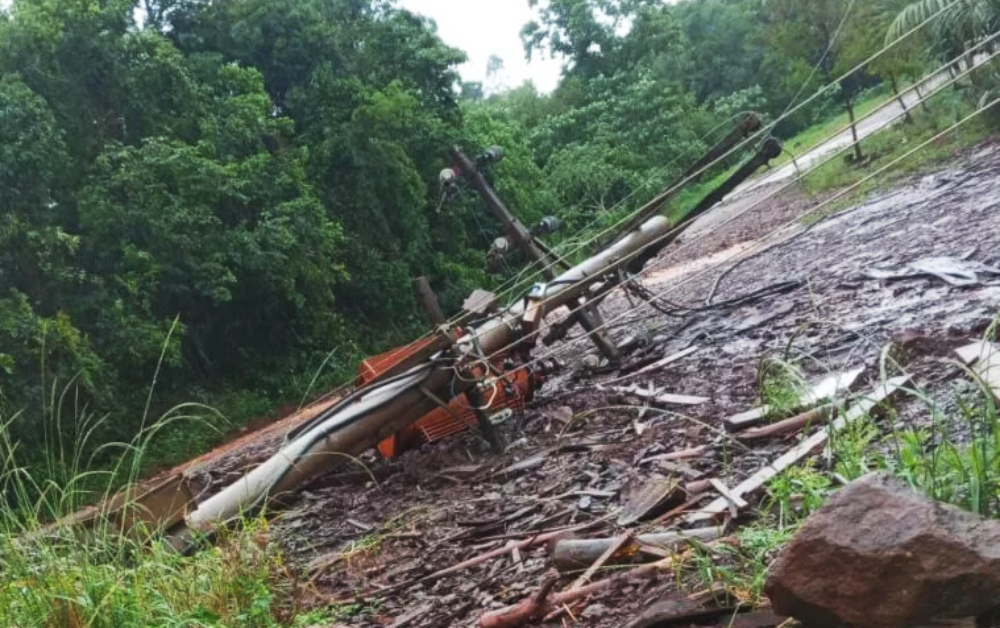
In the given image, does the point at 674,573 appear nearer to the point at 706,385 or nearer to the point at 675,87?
the point at 706,385

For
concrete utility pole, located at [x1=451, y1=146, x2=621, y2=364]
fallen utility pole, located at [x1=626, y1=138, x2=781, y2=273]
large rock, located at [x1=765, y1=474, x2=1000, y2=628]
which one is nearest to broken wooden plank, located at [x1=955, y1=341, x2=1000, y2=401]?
large rock, located at [x1=765, y1=474, x2=1000, y2=628]

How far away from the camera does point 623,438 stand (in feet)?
20.3

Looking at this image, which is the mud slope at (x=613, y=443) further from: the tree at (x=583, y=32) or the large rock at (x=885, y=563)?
the tree at (x=583, y=32)

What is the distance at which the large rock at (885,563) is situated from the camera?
230 cm

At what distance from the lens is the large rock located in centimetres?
230

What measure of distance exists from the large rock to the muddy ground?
89cm

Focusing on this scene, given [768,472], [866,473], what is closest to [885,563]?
[866,473]

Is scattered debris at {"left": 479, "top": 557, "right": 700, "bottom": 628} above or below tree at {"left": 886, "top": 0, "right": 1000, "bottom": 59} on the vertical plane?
below

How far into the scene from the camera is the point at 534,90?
140 feet

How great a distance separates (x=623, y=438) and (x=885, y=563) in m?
3.83

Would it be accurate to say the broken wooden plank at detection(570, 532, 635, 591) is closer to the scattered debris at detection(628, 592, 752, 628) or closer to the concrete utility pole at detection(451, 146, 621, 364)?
the scattered debris at detection(628, 592, 752, 628)

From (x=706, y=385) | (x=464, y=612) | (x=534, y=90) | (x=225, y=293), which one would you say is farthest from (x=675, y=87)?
(x=464, y=612)

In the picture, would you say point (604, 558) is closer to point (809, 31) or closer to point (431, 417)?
point (431, 417)

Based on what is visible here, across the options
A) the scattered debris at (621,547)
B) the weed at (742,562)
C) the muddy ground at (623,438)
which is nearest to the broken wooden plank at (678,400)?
the muddy ground at (623,438)
